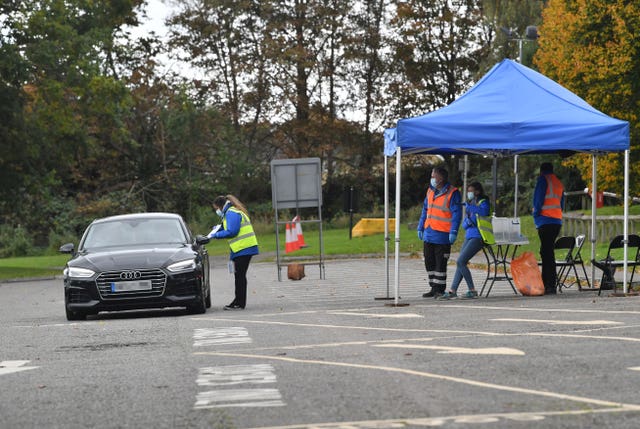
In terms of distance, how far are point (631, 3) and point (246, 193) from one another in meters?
24.7

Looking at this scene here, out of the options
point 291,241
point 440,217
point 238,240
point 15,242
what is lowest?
point 15,242

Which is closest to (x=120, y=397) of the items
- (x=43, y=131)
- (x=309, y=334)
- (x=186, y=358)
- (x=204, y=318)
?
(x=186, y=358)

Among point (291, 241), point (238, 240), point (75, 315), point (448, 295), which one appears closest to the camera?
point (75, 315)

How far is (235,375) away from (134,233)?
31.2ft

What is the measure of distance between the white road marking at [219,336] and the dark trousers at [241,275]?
413 centimetres

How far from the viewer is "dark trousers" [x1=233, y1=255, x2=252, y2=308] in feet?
65.1

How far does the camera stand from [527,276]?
2072 cm

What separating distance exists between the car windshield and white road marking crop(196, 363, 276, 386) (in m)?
8.64

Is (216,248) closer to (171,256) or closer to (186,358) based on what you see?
(171,256)

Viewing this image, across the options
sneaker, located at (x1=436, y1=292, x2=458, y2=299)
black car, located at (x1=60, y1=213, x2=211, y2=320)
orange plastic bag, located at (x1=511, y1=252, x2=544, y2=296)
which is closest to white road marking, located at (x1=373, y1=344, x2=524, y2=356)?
black car, located at (x1=60, y1=213, x2=211, y2=320)

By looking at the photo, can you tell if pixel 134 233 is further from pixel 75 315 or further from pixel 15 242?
pixel 15 242

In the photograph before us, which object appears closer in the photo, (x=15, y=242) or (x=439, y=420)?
(x=439, y=420)


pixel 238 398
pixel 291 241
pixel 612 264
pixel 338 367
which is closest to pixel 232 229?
pixel 612 264

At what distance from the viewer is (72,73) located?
135 feet
